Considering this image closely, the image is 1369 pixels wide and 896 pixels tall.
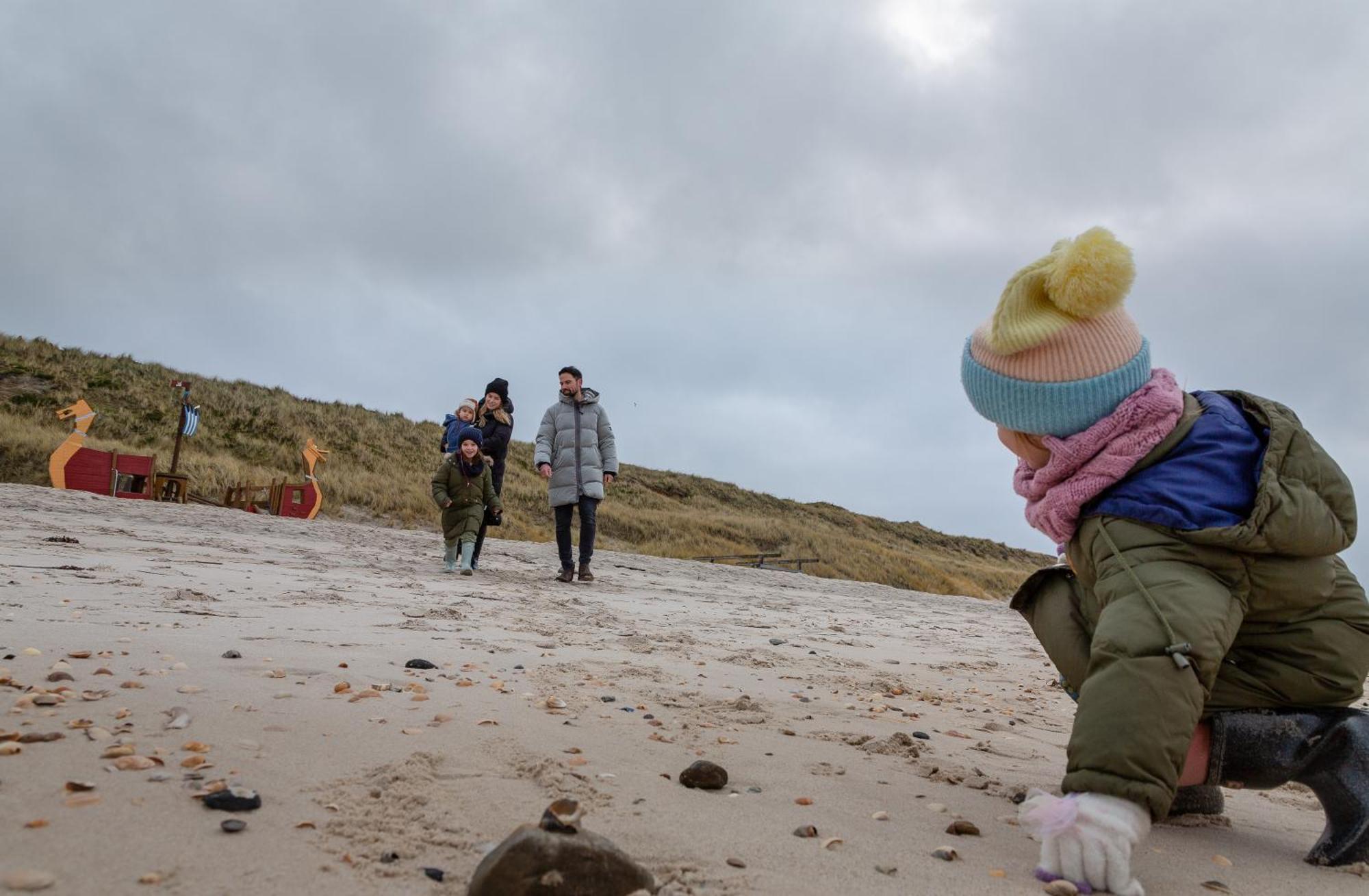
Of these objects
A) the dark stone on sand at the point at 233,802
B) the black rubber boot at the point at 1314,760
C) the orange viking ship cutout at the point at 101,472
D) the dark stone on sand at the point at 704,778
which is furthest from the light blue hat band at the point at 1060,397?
the orange viking ship cutout at the point at 101,472

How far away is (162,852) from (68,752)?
0.53m

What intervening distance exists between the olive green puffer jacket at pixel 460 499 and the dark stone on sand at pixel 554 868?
743 cm

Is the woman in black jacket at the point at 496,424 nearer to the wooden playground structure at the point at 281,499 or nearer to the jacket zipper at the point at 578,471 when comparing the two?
the jacket zipper at the point at 578,471

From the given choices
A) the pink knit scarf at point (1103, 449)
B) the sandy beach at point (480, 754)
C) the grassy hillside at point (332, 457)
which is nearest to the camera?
the sandy beach at point (480, 754)

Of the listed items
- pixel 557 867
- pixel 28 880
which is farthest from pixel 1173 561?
pixel 28 880

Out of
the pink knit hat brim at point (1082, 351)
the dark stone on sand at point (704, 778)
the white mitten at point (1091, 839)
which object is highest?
the pink knit hat brim at point (1082, 351)

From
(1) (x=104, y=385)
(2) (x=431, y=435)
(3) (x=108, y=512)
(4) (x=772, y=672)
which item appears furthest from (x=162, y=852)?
(2) (x=431, y=435)

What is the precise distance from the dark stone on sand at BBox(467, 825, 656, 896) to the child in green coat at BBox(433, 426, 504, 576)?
730 cm

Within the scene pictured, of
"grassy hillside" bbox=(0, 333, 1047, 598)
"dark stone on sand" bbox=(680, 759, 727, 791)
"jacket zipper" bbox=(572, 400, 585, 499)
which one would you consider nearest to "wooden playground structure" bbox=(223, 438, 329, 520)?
"grassy hillside" bbox=(0, 333, 1047, 598)

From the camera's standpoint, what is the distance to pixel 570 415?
28.5ft

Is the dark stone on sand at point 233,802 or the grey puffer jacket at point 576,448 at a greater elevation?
the grey puffer jacket at point 576,448

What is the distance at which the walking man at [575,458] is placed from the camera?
844 centimetres

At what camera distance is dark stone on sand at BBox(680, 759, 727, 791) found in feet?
6.16

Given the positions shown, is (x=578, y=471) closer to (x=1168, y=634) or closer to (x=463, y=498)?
(x=463, y=498)
